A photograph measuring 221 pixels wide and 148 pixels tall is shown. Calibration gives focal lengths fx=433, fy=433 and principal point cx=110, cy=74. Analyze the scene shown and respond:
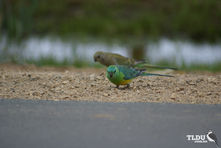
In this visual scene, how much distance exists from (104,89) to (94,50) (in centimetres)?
415

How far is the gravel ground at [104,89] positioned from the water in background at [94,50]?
2723 millimetres

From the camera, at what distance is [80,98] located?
3.63 metres

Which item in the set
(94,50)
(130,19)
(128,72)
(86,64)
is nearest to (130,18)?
(130,19)

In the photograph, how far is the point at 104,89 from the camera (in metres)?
4.02

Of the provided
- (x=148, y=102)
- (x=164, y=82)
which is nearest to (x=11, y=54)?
(x=164, y=82)

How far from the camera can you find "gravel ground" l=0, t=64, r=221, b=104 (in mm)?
3652

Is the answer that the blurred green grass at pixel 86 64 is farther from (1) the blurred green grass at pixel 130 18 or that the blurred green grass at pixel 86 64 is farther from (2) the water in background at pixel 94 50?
(1) the blurred green grass at pixel 130 18

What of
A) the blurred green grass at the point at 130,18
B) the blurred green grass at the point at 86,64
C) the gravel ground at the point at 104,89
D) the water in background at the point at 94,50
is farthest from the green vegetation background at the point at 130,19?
the gravel ground at the point at 104,89

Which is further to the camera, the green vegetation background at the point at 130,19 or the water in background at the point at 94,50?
the green vegetation background at the point at 130,19

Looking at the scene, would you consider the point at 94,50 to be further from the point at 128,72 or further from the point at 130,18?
the point at 128,72

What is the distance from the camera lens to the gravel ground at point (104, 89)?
365 cm

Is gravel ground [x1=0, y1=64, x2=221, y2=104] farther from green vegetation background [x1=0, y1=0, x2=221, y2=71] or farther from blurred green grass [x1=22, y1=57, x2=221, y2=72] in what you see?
green vegetation background [x1=0, y1=0, x2=221, y2=71]

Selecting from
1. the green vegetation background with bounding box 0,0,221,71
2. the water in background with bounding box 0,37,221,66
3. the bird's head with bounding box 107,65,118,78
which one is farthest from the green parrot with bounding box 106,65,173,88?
the green vegetation background with bounding box 0,0,221,71

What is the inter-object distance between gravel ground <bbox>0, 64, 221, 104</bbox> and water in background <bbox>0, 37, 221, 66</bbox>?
2.72 metres
